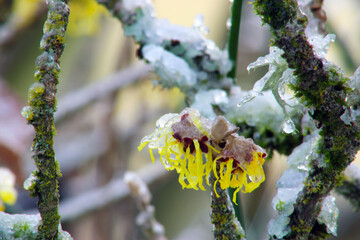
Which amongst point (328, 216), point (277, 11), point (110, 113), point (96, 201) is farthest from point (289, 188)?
point (110, 113)

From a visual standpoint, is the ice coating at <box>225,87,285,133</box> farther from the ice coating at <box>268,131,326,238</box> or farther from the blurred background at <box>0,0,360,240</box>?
the blurred background at <box>0,0,360,240</box>

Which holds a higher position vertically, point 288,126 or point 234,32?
point 234,32

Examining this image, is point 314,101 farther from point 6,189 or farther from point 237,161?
point 6,189

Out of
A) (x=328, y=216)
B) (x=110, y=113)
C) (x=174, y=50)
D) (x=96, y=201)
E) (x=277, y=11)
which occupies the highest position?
(x=110, y=113)

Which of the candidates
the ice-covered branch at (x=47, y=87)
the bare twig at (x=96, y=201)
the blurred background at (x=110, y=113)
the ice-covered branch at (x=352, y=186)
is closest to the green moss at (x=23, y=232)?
the ice-covered branch at (x=47, y=87)

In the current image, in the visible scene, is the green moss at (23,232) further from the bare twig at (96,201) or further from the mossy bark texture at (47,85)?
the bare twig at (96,201)

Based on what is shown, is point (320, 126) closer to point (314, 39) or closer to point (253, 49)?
point (314, 39)

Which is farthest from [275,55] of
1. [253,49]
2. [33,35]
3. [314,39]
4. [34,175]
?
[33,35]

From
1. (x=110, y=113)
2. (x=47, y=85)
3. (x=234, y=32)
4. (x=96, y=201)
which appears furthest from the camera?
(x=110, y=113)

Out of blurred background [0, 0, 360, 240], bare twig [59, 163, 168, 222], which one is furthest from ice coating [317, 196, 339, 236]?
bare twig [59, 163, 168, 222]
